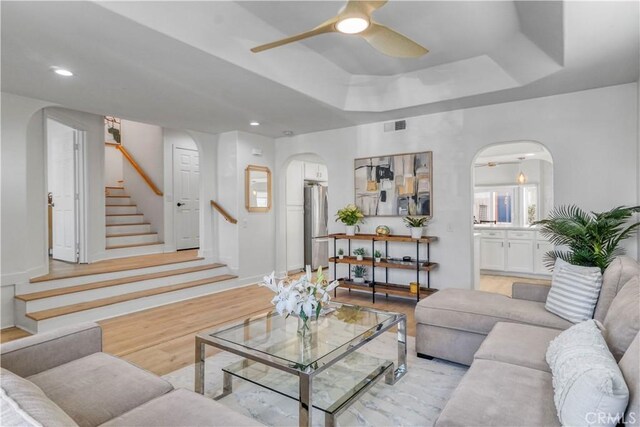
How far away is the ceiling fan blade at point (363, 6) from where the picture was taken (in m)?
1.93

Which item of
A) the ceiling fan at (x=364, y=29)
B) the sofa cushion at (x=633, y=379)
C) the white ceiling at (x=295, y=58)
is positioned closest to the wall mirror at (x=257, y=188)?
the white ceiling at (x=295, y=58)

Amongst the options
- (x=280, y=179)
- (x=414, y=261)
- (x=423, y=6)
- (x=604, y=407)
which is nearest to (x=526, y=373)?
(x=604, y=407)

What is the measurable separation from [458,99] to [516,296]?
90.0 inches

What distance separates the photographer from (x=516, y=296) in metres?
3.20

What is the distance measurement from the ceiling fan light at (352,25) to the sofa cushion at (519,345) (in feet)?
6.84

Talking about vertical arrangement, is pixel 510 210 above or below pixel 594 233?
above

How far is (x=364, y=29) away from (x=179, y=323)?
141 inches

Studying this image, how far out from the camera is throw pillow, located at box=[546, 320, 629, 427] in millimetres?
1213

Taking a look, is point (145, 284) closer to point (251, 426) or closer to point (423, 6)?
point (251, 426)

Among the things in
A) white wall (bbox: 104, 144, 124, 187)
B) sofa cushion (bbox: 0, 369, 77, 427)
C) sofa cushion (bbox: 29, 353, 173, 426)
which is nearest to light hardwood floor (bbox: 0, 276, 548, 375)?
sofa cushion (bbox: 29, 353, 173, 426)

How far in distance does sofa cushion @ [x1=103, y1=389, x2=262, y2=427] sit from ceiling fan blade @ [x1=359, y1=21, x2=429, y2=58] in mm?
2228

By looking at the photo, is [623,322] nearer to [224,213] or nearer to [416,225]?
[416,225]

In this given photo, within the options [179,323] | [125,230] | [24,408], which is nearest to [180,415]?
[24,408]

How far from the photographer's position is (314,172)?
777cm
